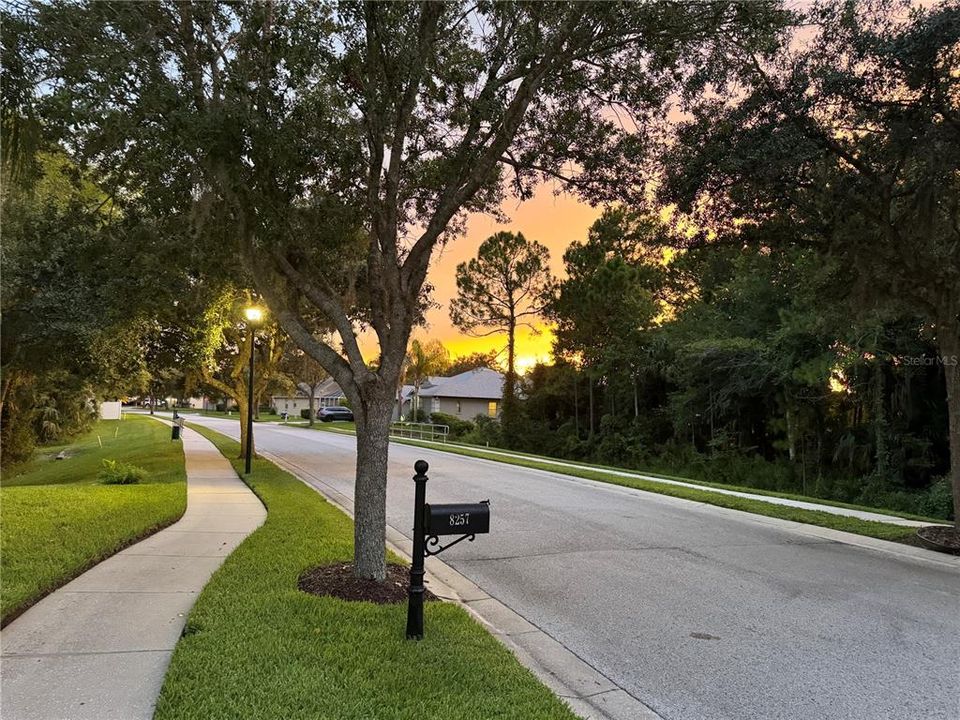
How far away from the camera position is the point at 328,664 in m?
4.05

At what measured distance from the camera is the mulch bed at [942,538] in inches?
340

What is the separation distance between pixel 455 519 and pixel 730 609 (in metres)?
2.99

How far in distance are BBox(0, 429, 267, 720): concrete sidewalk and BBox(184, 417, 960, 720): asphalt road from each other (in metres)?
2.91

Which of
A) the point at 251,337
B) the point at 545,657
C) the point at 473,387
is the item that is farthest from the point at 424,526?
the point at 473,387

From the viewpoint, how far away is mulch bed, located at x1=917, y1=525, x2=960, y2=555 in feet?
28.3

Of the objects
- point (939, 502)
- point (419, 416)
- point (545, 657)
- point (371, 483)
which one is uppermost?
point (371, 483)

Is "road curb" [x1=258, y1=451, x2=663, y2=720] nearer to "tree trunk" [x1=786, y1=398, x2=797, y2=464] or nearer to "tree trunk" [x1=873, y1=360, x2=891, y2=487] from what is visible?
"tree trunk" [x1=873, y1=360, x2=891, y2=487]

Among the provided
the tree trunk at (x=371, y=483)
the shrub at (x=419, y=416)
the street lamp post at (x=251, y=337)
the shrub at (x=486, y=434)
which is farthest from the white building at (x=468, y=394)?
the tree trunk at (x=371, y=483)

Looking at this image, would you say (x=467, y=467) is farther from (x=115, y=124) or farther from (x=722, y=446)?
(x=115, y=124)

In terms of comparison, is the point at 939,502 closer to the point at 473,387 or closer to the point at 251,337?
the point at 251,337

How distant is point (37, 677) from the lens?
3.86 metres

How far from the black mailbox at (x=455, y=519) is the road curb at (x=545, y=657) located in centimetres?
92

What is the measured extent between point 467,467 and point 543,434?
1698 centimetres

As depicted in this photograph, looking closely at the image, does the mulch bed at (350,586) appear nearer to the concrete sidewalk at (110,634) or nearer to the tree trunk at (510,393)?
the concrete sidewalk at (110,634)
